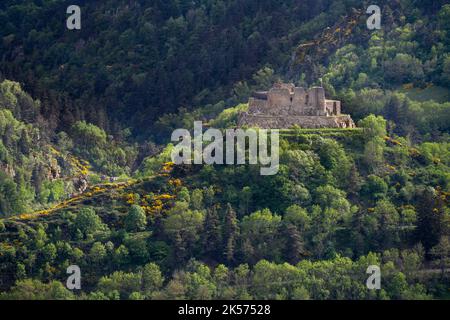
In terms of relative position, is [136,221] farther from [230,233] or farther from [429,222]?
[429,222]

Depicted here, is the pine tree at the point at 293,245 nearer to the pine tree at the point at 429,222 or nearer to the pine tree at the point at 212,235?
the pine tree at the point at 212,235

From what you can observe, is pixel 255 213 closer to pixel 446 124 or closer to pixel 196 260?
pixel 196 260

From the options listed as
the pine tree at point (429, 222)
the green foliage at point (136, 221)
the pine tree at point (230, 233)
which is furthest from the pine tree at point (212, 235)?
the pine tree at point (429, 222)

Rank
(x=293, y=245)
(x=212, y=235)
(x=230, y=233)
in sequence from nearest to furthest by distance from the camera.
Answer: (x=293, y=245)
(x=230, y=233)
(x=212, y=235)

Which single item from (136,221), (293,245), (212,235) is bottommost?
(293,245)

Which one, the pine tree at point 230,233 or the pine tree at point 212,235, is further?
the pine tree at point 212,235

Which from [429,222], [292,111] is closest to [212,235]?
[292,111]

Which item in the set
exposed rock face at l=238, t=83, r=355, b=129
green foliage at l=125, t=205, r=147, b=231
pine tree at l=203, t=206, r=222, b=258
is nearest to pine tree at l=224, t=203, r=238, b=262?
pine tree at l=203, t=206, r=222, b=258

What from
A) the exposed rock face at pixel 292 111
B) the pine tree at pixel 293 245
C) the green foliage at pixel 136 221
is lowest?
the pine tree at pixel 293 245

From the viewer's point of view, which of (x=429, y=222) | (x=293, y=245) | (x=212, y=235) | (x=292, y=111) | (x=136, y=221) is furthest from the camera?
(x=292, y=111)
